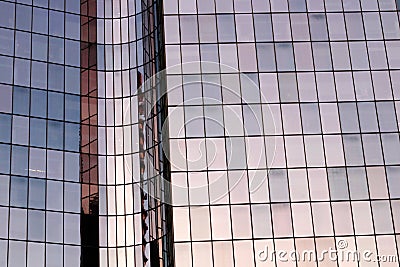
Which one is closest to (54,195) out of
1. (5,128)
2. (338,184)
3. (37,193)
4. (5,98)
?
(37,193)

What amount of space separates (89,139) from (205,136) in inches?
385

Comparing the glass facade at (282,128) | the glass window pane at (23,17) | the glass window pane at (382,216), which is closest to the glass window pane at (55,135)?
the glass window pane at (23,17)

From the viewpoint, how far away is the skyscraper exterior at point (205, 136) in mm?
47625

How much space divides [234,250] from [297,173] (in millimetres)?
6895

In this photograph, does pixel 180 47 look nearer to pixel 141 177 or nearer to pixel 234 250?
pixel 141 177

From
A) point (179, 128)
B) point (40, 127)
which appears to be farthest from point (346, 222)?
point (40, 127)

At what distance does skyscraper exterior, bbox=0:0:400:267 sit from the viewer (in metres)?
47.6

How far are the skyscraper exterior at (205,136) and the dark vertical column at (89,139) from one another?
0.35 ft

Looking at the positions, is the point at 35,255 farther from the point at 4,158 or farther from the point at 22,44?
the point at 22,44

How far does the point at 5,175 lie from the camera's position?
49.2m

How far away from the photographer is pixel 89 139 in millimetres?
53875

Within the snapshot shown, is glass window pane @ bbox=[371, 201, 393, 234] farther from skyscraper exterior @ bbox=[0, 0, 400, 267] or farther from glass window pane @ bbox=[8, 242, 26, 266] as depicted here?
glass window pane @ bbox=[8, 242, 26, 266]

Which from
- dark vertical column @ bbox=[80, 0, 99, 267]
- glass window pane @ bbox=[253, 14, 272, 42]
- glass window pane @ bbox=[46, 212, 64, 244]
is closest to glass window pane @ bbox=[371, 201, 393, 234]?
glass window pane @ bbox=[253, 14, 272, 42]

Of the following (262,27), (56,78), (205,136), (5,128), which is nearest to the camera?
(205,136)
